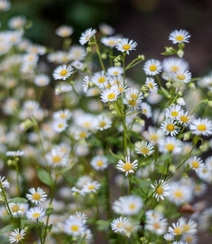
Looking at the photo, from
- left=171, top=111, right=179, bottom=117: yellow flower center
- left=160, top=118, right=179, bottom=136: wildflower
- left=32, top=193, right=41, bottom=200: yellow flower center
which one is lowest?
left=32, top=193, right=41, bottom=200: yellow flower center

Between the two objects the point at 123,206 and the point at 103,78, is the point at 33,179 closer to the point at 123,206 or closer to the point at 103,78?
the point at 103,78

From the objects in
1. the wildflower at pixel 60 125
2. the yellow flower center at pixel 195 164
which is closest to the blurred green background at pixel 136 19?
the wildflower at pixel 60 125

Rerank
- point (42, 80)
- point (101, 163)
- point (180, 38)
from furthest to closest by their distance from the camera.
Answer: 1. point (42, 80)
2. point (101, 163)
3. point (180, 38)

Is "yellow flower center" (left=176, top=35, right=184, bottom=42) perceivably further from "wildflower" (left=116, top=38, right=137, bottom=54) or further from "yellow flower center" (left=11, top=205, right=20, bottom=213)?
"yellow flower center" (left=11, top=205, right=20, bottom=213)

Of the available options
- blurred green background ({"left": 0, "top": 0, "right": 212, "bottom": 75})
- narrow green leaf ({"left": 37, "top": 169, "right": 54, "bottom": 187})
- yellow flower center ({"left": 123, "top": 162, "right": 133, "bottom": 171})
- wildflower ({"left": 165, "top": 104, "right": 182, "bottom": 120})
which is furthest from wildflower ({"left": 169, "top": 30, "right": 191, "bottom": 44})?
blurred green background ({"left": 0, "top": 0, "right": 212, "bottom": 75})

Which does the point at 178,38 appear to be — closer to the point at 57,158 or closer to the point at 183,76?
the point at 183,76

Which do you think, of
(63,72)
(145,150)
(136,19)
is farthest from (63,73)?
(136,19)

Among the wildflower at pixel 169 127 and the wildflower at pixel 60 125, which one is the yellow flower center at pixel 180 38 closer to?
the wildflower at pixel 169 127
